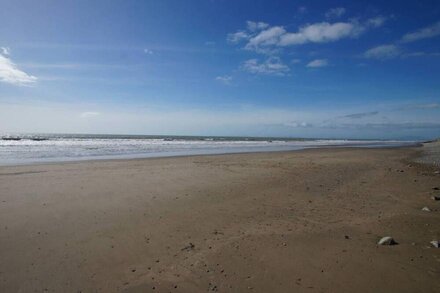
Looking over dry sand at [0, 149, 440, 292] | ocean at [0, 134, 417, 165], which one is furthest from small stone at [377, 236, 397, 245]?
ocean at [0, 134, 417, 165]

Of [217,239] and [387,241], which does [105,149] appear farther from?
[387,241]

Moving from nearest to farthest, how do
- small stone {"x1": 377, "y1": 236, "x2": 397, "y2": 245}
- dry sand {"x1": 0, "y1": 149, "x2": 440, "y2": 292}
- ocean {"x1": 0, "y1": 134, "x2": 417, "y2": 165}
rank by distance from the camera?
dry sand {"x1": 0, "y1": 149, "x2": 440, "y2": 292} < small stone {"x1": 377, "y1": 236, "x2": 397, "y2": 245} < ocean {"x1": 0, "y1": 134, "x2": 417, "y2": 165}

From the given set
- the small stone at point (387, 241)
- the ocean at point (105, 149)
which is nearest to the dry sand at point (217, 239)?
the small stone at point (387, 241)

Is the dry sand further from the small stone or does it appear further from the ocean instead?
the ocean

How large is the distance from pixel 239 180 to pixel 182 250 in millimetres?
6371

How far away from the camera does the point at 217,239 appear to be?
5.05 metres

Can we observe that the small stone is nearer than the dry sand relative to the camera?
No

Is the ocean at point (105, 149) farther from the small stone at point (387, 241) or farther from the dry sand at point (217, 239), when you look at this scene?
the small stone at point (387, 241)

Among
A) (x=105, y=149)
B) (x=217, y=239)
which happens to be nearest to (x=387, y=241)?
(x=217, y=239)

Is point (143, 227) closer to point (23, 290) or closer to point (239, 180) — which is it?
point (23, 290)

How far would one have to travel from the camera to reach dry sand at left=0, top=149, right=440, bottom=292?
148 inches

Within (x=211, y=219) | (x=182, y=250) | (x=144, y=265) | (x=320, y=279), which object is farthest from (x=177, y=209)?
(x=320, y=279)

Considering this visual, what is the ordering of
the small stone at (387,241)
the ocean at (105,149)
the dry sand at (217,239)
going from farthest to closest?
the ocean at (105,149), the small stone at (387,241), the dry sand at (217,239)

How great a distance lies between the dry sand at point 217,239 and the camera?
12.3 ft
